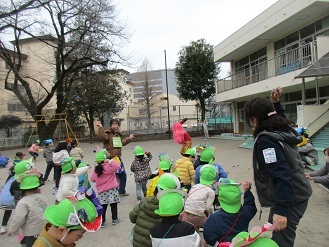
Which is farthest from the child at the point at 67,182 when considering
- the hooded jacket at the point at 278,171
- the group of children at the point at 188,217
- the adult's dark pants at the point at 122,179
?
the hooded jacket at the point at 278,171

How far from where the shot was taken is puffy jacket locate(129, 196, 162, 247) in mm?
2863

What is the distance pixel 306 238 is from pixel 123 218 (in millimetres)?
3056

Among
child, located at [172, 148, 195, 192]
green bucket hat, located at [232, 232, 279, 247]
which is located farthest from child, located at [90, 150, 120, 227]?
green bucket hat, located at [232, 232, 279, 247]

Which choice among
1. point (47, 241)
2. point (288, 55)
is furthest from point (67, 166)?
point (288, 55)

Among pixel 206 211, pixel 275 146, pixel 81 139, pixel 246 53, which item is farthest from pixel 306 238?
pixel 81 139

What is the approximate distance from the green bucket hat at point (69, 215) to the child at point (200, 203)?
5.25 feet

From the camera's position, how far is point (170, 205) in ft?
7.86

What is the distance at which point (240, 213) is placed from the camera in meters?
2.62

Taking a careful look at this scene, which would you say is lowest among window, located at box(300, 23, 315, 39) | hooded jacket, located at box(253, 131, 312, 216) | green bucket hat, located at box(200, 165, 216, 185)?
green bucket hat, located at box(200, 165, 216, 185)

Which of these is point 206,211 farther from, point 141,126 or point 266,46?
point 141,126

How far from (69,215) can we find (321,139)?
12305 mm

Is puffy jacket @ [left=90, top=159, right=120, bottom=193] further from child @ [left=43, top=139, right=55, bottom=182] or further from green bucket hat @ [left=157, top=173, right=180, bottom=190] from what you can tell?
child @ [left=43, top=139, right=55, bottom=182]

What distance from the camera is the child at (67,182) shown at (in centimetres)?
435

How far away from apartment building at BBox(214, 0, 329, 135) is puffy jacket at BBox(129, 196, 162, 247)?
9.90 metres
